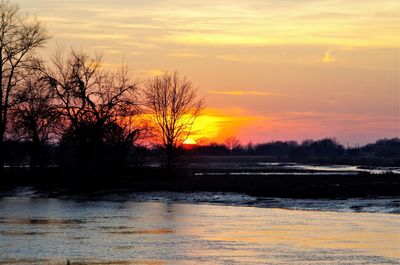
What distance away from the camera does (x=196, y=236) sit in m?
26.9

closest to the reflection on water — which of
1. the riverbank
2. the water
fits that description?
the riverbank

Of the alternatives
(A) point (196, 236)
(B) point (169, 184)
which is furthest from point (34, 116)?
(A) point (196, 236)

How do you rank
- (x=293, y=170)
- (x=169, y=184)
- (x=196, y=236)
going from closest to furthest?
(x=196, y=236), (x=169, y=184), (x=293, y=170)

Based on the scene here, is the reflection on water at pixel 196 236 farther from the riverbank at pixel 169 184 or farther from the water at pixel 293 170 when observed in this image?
the water at pixel 293 170

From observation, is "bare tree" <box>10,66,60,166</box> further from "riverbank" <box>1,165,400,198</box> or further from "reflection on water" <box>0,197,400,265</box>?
"reflection on water" <box>0,197,400,265</box>

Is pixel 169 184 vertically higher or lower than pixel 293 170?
lower

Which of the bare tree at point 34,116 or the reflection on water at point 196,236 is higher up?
the bare tree at point 34,116

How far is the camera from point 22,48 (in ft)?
224

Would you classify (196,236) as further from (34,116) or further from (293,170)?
(293,170)

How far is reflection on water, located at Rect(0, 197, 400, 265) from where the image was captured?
853 inches

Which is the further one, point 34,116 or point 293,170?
point 293,170

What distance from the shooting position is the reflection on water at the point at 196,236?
71.1ft

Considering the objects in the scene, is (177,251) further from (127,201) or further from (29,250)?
(127,201)

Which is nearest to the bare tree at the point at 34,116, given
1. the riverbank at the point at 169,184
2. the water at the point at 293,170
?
the riverbank at the point at 169,184
